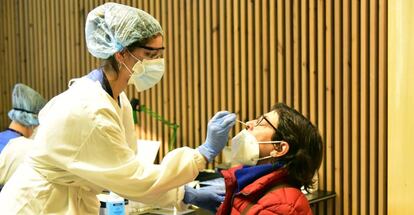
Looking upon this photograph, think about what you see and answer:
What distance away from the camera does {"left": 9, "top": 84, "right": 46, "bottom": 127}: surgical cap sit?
4340 mm

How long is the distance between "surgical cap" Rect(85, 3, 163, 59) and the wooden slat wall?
158 cm

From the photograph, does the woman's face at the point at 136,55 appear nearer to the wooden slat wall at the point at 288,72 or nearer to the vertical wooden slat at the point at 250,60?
the wooden slat wall at the point at 288,72

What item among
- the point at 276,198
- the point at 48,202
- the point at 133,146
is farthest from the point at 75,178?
the point at 276,198

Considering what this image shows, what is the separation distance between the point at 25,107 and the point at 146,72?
2359 mm

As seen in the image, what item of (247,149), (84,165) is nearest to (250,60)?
(247,149)

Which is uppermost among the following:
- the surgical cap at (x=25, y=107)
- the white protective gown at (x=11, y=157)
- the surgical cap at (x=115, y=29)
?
the surgical cap at (x=115, y=29)

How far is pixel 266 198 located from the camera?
80.7 inches

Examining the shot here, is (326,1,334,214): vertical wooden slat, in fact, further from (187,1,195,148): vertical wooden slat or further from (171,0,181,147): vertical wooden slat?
(171,0,181,147): vertical wooden slat

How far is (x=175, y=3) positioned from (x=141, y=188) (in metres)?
2.58

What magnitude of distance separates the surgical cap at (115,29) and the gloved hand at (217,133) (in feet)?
1.45

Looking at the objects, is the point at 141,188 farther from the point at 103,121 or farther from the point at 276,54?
the point at 276,54

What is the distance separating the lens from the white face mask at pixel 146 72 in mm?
2264

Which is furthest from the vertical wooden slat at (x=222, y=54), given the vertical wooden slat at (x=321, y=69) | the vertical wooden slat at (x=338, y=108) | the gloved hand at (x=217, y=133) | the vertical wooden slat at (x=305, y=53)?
the gloved hand at (x=217, y=133)

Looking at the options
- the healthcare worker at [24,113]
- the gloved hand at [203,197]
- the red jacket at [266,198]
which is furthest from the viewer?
the healthcare worker at [24,113]
